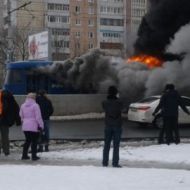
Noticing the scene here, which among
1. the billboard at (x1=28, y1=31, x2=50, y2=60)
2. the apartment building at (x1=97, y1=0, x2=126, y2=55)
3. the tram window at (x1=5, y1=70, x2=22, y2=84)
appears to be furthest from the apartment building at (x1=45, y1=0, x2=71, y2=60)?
the tram window at (x1=5, y1=70, x2=22, y2=84)

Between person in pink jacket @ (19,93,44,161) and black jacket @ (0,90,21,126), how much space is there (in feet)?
2.47

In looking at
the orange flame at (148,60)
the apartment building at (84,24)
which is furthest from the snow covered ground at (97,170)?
the apartment building at (84,24)

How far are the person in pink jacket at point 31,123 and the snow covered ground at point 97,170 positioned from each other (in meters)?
0.36

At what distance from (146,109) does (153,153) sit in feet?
27.5

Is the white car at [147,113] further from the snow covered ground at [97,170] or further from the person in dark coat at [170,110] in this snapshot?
the snow covered ground at [97,170]

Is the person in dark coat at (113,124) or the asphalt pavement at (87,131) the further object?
the asphalt pavement at (87,131)

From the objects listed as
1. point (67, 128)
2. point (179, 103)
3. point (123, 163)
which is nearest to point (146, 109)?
point (67, 128)

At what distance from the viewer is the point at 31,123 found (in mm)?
14398

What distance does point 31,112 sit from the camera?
47.8ft

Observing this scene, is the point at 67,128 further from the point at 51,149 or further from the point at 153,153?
the point at 153,153

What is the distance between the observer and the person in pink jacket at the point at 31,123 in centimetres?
1440

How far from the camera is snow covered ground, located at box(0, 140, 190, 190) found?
1045cm

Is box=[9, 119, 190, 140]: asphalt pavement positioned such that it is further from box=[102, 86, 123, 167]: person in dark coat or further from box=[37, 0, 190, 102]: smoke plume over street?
box=[102, 86, 123, 167]: person in dark coat

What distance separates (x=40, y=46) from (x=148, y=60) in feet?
44.4
